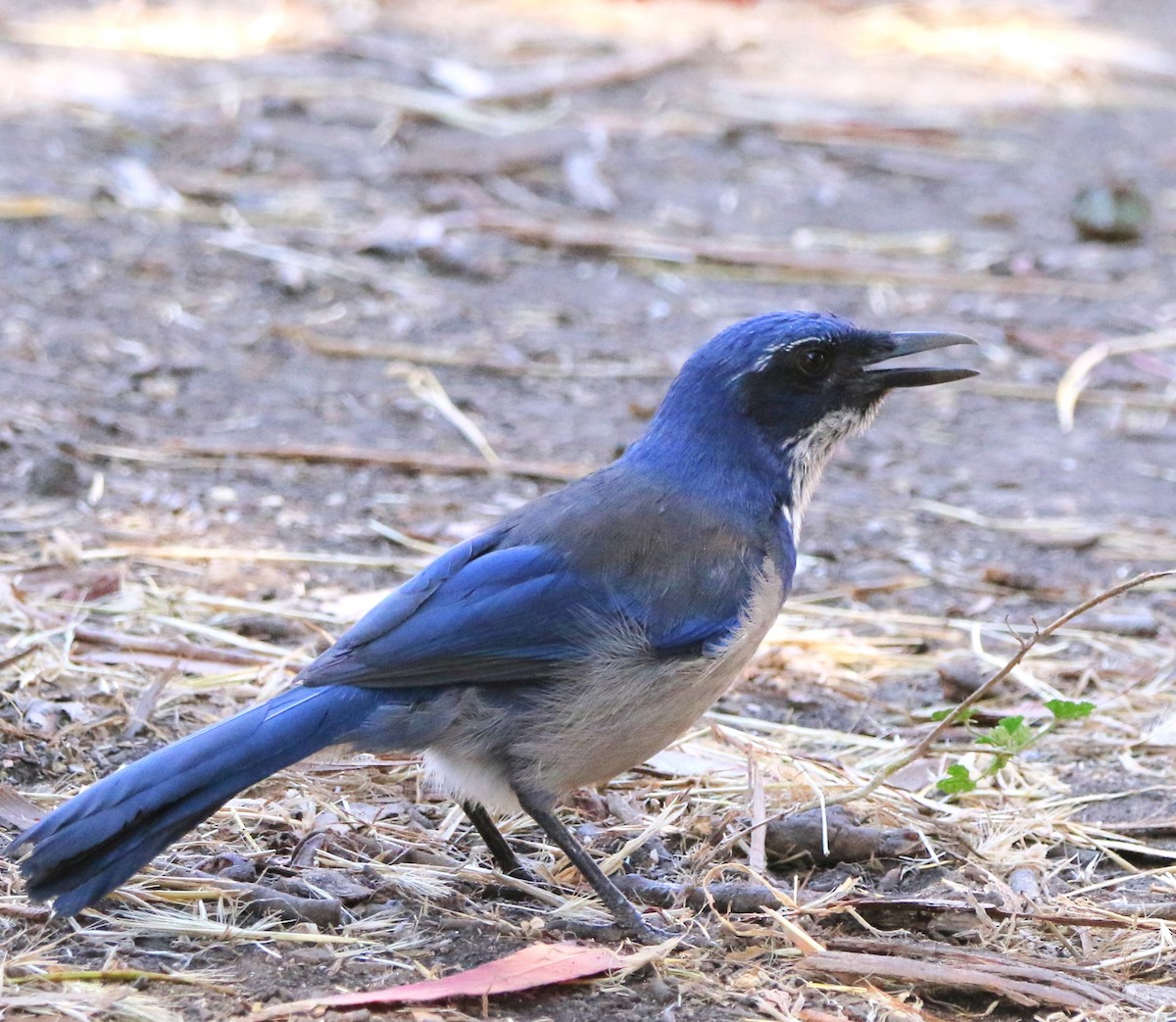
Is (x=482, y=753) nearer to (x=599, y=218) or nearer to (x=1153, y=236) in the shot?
(x=599, y=218)

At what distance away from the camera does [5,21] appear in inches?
469

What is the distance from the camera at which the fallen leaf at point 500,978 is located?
10.5 ft

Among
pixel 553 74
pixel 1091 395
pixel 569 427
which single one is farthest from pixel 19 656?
pixel 553 74

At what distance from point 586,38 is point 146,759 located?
1025cm

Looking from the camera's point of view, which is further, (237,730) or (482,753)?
(482,753)

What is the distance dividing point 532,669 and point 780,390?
109 centimetres

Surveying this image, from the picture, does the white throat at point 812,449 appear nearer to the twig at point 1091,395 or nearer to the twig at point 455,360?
the twig at point 455,360

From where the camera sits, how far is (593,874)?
12.5 ft

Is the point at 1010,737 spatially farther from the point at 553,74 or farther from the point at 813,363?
the point at 553,74

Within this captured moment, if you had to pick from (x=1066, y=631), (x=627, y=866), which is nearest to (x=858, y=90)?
(x=1066, y=631)

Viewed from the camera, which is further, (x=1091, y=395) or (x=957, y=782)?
(x=1091, y=395)

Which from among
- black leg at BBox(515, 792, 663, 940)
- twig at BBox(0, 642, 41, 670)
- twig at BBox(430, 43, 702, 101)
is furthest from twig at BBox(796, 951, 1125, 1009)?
twig at BBox(430, 43, 702, 101)

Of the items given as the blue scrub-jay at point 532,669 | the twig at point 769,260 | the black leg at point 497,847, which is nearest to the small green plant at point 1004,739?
the blue scrub-jay at point 532,669

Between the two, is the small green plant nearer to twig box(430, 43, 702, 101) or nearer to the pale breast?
the pale breast
